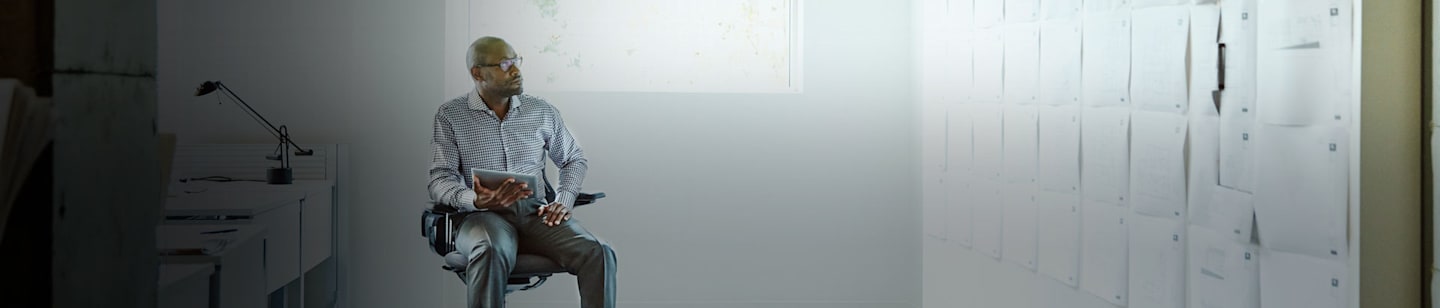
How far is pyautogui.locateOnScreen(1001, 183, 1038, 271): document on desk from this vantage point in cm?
406

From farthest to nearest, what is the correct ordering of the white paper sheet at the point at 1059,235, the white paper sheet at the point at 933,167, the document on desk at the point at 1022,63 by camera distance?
the white paper sheet at the point at 933,167
the document on desk at the point at 1022,63
the white paper sheet at the point at 1059,235

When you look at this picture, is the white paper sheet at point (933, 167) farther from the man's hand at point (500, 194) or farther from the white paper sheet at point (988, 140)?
the man's hand at point (500, 194)

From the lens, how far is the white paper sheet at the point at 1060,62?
11.9ft

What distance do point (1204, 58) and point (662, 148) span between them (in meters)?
2.75

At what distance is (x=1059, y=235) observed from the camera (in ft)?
12.6

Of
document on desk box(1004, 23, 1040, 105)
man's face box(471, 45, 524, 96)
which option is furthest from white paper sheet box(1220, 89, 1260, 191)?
man's face box(471, 45, 524, 96)

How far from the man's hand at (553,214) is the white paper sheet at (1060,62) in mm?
1640

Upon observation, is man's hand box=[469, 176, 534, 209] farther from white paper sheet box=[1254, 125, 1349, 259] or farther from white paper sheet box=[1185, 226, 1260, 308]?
white paper sheet box=[1254, 125, 1349, 259]

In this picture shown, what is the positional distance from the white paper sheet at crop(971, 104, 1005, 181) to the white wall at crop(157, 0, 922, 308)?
2.76 feet

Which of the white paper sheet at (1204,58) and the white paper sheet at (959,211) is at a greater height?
the white paper sheet at (1204,58)

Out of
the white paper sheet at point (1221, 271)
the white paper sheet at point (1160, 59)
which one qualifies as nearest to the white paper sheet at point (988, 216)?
the white paper sheet at point (1160, 59)

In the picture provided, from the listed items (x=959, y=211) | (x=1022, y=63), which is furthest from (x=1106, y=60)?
(x=959, y=211)

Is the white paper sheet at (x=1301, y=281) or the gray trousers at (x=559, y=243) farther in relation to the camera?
the gray trousers at (x=559, y=243)

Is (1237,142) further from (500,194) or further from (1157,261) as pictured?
(500,194)
